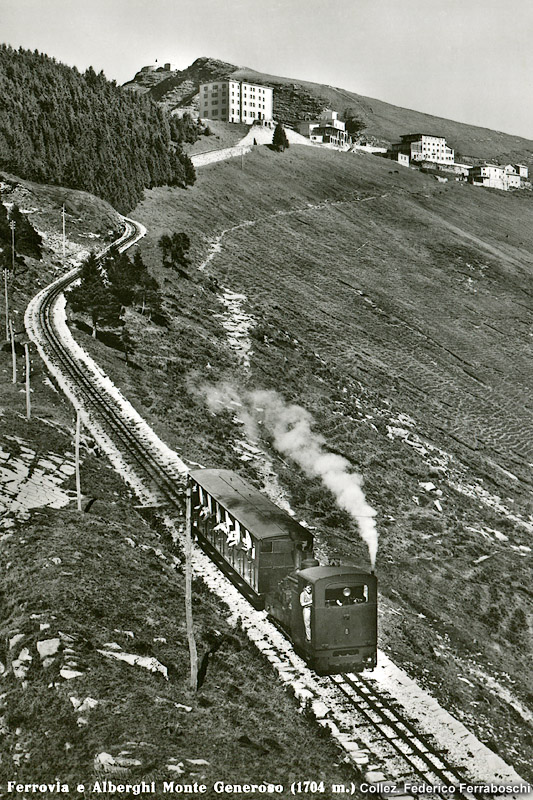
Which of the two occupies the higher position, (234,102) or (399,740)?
(234,102)

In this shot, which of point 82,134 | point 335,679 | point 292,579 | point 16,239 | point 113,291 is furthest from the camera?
point 82,134

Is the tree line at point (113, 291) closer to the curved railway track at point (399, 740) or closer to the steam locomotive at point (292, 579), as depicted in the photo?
the steam locomotive at point (292, 579)

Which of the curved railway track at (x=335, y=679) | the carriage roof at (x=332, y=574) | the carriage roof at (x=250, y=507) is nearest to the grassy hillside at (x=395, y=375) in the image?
the curved railway track at (x=335, y=679)

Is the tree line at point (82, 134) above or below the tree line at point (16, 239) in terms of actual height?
above

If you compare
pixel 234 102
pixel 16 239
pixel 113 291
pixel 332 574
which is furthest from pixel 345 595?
pixel 234 102

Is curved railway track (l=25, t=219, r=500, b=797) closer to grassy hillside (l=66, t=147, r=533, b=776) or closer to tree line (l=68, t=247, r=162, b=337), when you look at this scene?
grassy hillside (l=66, t=147, r=533, b=776)

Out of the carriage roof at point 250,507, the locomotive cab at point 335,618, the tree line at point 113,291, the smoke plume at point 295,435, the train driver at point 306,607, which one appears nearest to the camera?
the locomotive cab at point 335,618

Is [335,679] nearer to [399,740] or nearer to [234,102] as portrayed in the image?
[399,740]

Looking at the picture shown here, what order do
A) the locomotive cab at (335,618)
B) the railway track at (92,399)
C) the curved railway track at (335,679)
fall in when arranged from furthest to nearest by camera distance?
the railway track at (92,399), the locomotive cab at (335,618), the curved railway track at (335,679)
